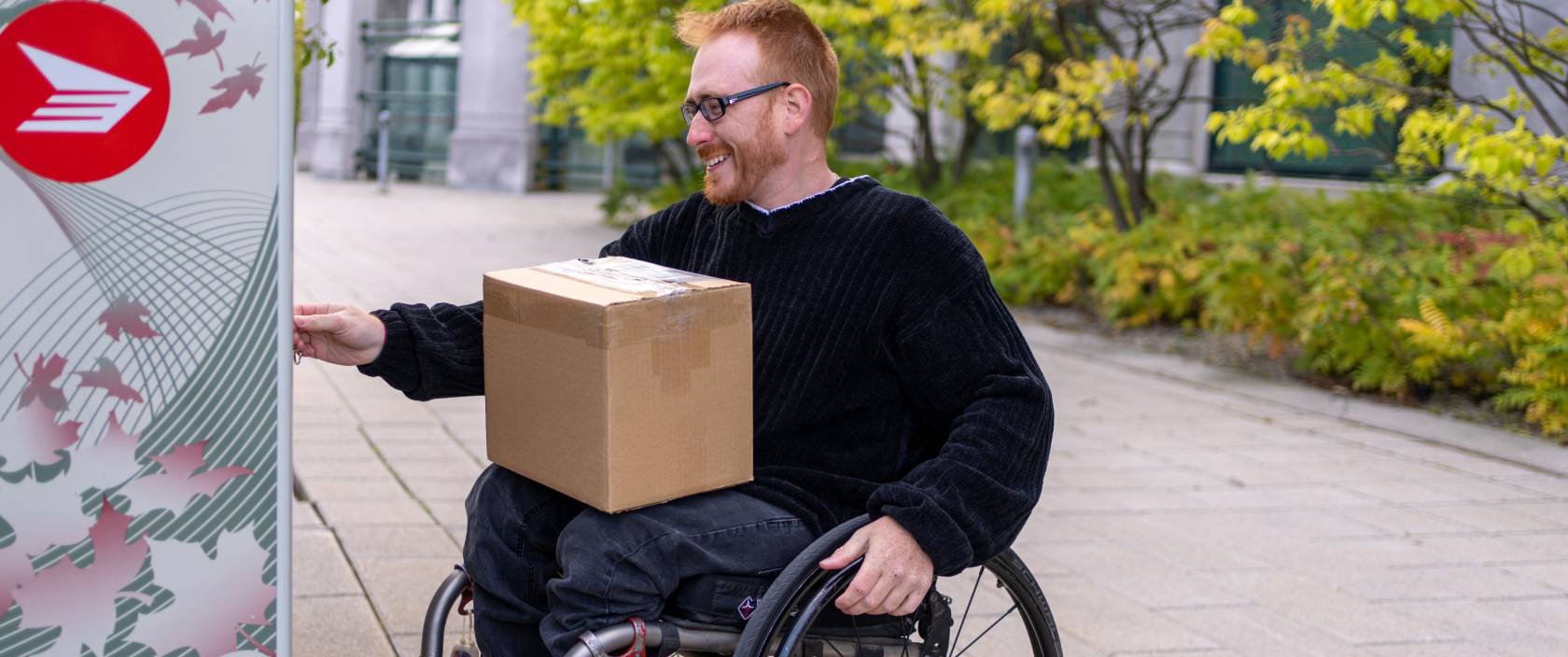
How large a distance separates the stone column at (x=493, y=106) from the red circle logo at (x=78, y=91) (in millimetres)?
22105

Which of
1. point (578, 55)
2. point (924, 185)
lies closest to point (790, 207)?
point (924, 185)

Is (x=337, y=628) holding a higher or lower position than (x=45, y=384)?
lower

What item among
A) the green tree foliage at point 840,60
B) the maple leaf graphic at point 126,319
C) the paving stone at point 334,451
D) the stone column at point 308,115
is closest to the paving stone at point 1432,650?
the maple leaf graphic at point 126,319

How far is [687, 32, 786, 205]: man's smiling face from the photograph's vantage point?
2580mm

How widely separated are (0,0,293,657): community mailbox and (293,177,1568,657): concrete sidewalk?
1.70 meters

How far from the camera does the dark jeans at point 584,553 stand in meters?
2.34

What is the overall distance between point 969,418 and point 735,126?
61cm

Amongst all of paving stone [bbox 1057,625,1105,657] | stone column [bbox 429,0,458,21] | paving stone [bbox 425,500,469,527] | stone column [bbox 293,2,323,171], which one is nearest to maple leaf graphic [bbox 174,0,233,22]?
paving stone [bbox 1057,625,1105,657]

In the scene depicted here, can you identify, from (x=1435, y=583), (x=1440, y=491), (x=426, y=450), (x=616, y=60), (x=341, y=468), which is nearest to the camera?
(x=1435, y=583)

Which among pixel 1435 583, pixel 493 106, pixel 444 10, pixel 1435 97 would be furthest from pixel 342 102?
pixel 1435 583

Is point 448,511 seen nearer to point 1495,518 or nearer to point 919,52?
point 1495,518

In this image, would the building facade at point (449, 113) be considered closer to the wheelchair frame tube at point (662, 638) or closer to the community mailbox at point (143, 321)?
the wheelchair frame tube at point (662, 638)

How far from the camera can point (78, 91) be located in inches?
72.7

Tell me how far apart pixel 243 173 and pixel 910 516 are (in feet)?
3.46
